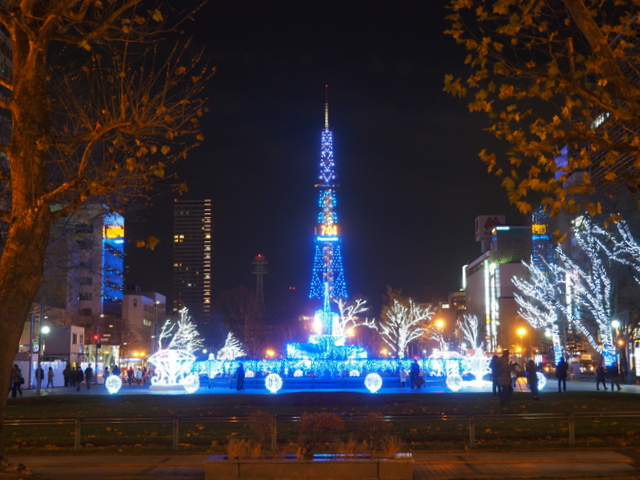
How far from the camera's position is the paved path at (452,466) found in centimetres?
1342

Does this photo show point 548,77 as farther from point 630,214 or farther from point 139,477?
point 630,214

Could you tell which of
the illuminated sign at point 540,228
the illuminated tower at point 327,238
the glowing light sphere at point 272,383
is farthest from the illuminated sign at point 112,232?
the illuminated tower at point 327,238

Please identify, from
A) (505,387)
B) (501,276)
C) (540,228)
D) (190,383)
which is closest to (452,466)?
(505,387)

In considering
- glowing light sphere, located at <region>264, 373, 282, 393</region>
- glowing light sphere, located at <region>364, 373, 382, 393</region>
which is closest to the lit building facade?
→ glowing light sphere, located at <region>264, 373, 282, 393</region>

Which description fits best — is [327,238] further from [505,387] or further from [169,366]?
[505,387]

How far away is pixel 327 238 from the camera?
144 meters

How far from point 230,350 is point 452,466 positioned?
80.9 m

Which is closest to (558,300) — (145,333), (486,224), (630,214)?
(630,214)

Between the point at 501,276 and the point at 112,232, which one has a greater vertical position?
the point at 501,276

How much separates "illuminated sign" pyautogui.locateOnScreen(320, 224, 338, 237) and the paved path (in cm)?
12758

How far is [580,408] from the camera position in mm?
25625

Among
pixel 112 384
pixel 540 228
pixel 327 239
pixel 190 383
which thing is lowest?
pixel 112 384

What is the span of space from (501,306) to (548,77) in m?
146

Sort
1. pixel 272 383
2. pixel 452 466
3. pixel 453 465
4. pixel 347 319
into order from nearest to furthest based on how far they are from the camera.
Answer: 1. pixel 452 466
2. pixel 453 465
3. pixel 272 383
4. pixel 347 319
